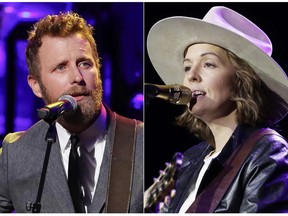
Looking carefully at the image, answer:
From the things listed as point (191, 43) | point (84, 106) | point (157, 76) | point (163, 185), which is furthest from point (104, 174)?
point (191, 43)

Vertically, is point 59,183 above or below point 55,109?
below

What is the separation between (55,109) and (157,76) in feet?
3.09

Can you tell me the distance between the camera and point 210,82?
2900 mm

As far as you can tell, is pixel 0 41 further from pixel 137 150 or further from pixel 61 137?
pixel 137 150

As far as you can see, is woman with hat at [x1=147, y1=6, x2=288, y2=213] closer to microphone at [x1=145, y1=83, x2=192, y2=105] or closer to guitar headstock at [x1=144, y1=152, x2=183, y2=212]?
guitar headstock at [x1=144, y1=152, x2=183, y2=212]

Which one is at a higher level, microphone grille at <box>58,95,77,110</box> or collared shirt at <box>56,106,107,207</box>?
microphone grille at <box>58,95,77,110</box>

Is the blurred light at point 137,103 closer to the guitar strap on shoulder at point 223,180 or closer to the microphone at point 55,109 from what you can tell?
the microphone at point 55,109

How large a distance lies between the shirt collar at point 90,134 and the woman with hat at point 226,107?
42cm

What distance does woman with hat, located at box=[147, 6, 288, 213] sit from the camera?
8.85 ft

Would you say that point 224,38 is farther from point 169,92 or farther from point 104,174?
point 104,174

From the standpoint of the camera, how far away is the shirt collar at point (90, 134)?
10.0 ft

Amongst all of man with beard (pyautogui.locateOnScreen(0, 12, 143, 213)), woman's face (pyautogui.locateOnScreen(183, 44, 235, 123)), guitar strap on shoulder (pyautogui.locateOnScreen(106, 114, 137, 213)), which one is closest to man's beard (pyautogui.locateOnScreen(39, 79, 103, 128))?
man with beard (pyautogui.locateOnScreen(0, 12, 143, 213))

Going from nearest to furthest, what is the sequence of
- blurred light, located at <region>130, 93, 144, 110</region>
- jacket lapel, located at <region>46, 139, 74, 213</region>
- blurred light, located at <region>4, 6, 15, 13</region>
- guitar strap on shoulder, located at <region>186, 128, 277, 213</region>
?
1. guitar strap on shoulder, located at <region>186, 128, 277, 213</region>
2. jacket lapel, located at <region>46, 139, 74, 213</region>
3. blurred light, located at <region>130, 93, 144, 110</region>
4. blurred light, located at <region>4, 6, 15, 13</region>

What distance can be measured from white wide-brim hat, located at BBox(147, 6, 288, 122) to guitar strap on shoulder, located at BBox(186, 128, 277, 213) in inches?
10.3
